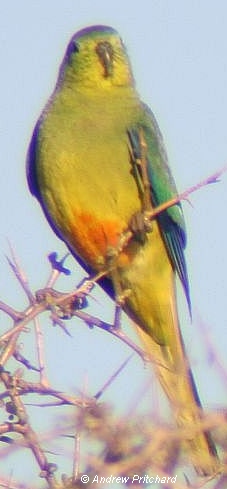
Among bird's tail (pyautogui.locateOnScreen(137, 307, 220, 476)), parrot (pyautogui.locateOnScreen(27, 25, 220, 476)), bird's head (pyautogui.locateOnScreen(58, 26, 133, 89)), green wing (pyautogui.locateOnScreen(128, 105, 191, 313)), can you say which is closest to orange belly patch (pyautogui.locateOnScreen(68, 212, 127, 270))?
parrot (pyautogui.locateOnScreen(27, 25, 220, 476))

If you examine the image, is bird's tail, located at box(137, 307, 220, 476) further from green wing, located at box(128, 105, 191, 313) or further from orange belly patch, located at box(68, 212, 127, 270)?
orange belly patch, located at box(68, 212, 127, 270)

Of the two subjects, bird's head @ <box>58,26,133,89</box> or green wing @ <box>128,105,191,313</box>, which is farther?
bird's head @ <box>58,26,133,89</box>

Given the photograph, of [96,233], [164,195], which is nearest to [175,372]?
[96,233]

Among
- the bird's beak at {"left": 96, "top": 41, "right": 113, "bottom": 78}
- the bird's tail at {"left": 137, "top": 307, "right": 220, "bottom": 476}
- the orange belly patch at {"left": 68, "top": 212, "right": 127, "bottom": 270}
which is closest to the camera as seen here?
the bird's tail at {"left": 137, "top": 307, "right": 220, "bottom": 476}

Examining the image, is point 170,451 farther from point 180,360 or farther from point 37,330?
point 180,360

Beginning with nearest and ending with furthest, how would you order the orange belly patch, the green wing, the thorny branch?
the thorny branch
the orange belly patch
the green wing

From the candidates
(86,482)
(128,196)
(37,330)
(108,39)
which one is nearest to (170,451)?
(86,482)

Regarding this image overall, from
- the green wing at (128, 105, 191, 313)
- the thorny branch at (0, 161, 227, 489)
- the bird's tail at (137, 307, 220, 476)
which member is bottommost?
the bird's tail at (137, 307, 220, 476)

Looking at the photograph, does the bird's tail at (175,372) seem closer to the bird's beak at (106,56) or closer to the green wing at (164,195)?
the green wing at (164,195)

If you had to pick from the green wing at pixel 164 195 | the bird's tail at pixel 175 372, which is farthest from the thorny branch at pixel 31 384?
the green wing at pixel 164 195
